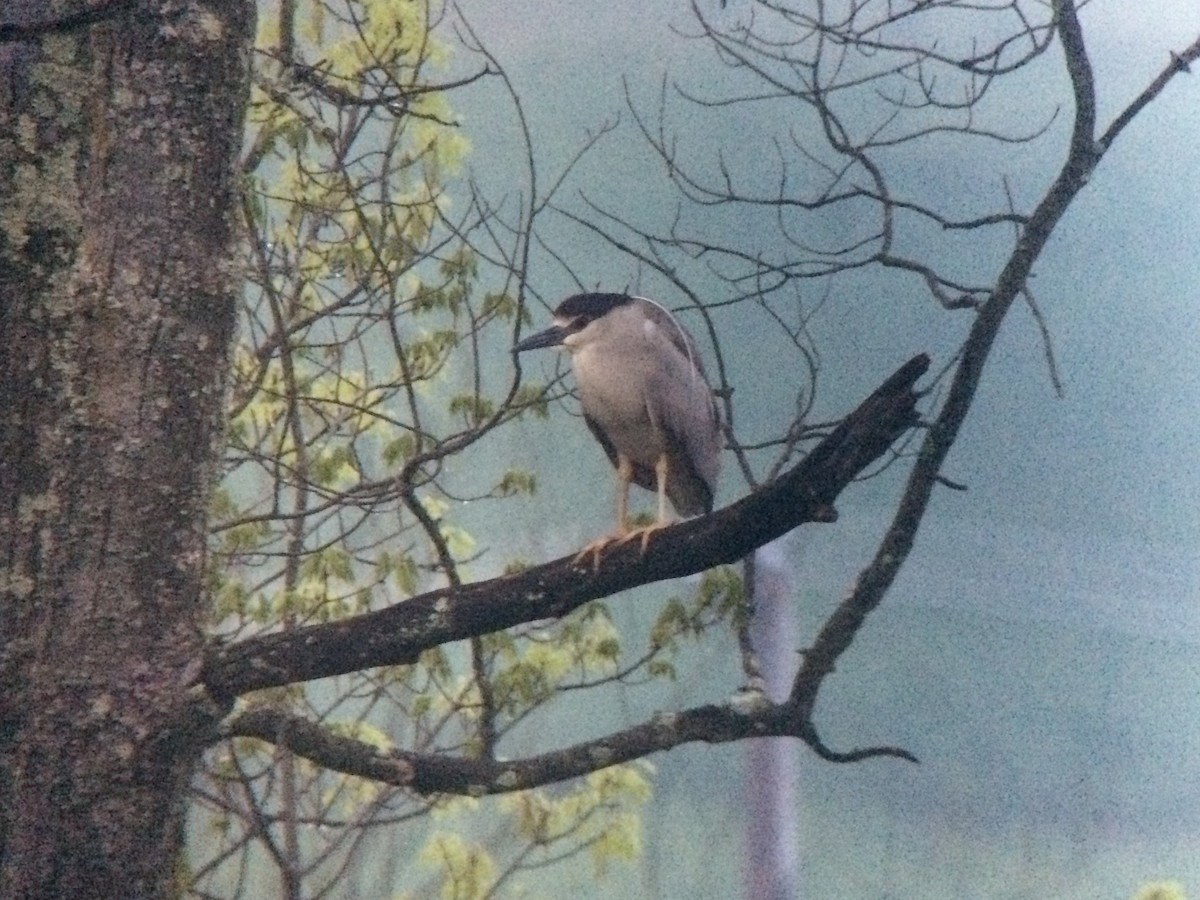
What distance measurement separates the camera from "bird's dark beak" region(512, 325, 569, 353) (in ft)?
5.94

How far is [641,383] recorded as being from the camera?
1.83 meters

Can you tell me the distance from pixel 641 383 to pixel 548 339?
154 mm

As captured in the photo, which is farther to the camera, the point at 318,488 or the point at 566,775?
the point at 318,488

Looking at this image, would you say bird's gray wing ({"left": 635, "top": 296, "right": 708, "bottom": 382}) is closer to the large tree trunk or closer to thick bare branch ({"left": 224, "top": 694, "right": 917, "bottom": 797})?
thick bare branch ({"left": 224, "top": 694, "right": 917, "bottom": 797})

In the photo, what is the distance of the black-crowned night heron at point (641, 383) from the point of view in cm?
184

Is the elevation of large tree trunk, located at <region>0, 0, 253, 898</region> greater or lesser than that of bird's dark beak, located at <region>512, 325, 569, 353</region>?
lesser

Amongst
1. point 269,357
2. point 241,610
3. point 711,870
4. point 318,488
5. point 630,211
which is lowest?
point 711,870

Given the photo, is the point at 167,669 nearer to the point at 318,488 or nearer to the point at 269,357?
the point at 318,488

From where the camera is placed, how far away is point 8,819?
1055mm

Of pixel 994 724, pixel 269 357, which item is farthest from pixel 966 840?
pixel 269 357

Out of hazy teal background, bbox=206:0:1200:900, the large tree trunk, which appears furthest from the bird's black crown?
the large tree trunk

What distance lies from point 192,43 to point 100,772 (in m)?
0.63

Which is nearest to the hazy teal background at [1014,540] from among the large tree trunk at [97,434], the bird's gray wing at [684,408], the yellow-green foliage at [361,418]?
the yellow-green foliage at [361,418]

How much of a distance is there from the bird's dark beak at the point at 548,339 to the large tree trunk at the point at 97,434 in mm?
748
